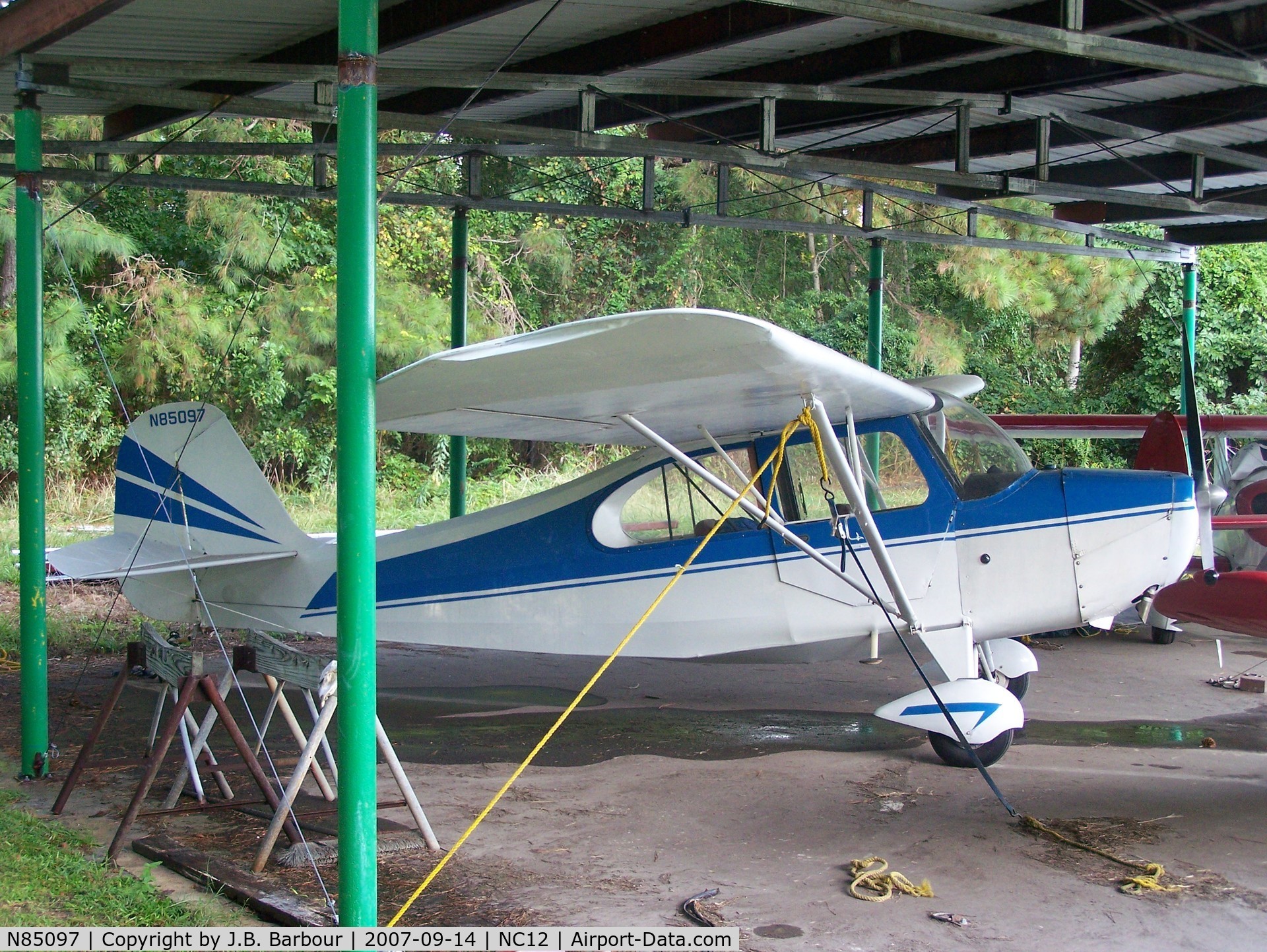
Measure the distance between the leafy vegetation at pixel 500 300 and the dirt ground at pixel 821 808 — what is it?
832 centimetres

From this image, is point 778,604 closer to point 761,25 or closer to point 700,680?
point 700,680

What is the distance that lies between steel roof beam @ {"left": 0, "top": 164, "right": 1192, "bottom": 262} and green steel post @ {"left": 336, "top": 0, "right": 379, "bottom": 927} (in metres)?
4.49

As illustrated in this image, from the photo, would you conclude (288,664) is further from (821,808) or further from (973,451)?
(973,451)

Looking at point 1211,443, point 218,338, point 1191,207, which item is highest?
point 1191,207

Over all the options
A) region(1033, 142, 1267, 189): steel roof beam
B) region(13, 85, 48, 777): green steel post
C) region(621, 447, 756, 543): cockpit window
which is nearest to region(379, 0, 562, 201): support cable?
region(13, 85, 48, 777): green steel post

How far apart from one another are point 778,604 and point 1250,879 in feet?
9.68

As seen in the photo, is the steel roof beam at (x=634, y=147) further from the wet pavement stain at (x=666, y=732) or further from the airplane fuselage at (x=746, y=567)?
the wet pavement stain at (x=666, y=732)

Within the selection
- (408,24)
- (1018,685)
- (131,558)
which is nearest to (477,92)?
(408,24)

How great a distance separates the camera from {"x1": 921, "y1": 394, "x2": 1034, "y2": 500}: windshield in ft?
22.7

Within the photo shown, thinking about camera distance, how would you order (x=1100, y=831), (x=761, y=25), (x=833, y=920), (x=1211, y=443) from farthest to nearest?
(x=1211, y=443)
(x=761, y=25)
(x=1100, y=831)
(x=833, y=920)

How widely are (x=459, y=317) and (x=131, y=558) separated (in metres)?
5.46

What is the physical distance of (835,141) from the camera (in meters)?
11.2

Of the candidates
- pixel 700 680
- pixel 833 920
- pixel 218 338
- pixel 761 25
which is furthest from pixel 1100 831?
pixel 218 338

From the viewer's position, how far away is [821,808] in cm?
592
